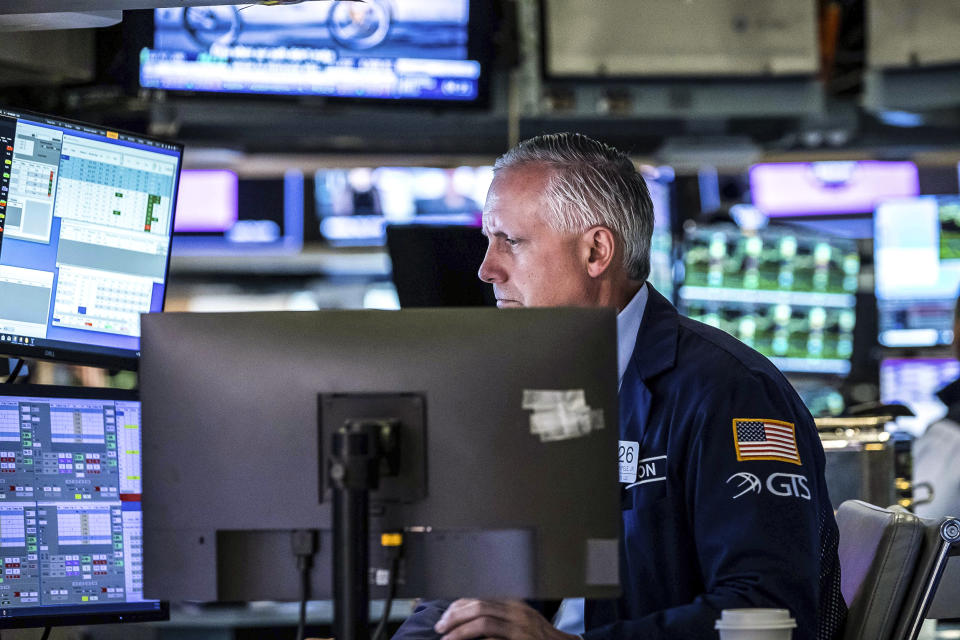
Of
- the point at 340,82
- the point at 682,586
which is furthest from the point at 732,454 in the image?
the point at 340,82

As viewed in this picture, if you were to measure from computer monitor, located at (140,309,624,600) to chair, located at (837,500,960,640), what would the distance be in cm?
74

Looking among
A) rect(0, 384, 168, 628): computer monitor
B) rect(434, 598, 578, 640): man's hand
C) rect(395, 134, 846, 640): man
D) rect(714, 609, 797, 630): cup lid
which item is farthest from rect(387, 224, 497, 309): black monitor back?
rect(714, 609, 797, 630): cup lid

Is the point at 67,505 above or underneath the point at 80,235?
underneath

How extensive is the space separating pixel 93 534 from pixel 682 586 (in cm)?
102

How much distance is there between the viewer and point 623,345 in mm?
2193

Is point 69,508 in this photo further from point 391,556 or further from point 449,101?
point 449,101

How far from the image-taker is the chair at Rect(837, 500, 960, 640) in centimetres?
199

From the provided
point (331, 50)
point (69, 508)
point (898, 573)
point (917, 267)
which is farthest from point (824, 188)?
point (69, 508)

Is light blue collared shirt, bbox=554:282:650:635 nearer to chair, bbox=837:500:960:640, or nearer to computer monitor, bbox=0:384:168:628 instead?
chair, bbox=837:500:960:640

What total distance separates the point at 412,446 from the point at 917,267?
470 centimetres

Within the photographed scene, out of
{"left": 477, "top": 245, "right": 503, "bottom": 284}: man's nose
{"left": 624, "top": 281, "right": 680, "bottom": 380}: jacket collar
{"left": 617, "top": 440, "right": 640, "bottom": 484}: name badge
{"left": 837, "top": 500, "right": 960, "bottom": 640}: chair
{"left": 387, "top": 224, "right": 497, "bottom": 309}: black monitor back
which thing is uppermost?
{"left": 387, "top": 224, "right": 497, "bottom": 309}: black monitor back

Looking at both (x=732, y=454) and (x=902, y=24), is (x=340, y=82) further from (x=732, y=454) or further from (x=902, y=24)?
(x=732, y=454)

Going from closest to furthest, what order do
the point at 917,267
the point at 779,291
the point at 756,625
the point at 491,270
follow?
the point at 756,625, the point at 491,270, the point at 779,291, the point at 917,267

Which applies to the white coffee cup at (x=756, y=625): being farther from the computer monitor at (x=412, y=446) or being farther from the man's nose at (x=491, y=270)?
the man's nose at (x=491, y=270)
